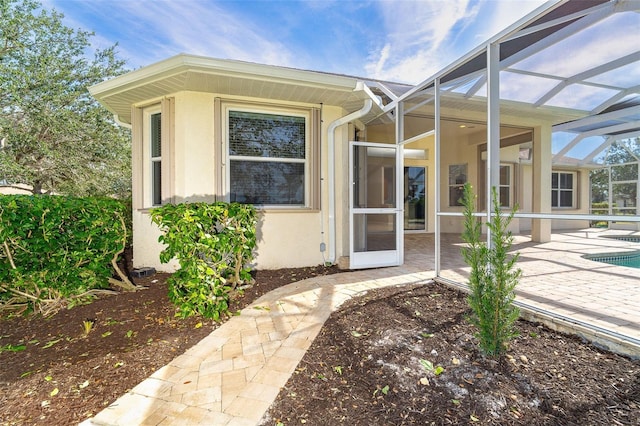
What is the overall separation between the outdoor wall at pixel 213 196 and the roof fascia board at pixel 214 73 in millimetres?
591

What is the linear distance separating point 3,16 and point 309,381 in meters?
11.2

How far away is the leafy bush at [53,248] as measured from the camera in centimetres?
321

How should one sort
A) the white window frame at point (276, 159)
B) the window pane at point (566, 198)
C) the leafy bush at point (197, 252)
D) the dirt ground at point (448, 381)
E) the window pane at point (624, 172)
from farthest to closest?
the window pane at point (566, 198)
the window pane at point (624, 172)
the white window frame at point (276, 159)
the leafy bush at point (197, 252)
the dirt ground at point (448, 381)

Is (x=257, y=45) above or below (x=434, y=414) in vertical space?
above

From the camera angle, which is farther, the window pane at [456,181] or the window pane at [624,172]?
the window pane at [456,181]

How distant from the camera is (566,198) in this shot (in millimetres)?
11758

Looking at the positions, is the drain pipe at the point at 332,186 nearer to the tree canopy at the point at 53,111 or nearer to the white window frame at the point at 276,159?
the white window frame at the point at 276,159

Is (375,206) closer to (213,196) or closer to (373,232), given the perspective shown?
(373,232)

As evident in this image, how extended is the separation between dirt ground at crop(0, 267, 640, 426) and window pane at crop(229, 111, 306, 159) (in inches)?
111

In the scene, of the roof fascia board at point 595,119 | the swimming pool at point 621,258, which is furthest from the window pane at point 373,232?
the roof fascia board at point 595,119

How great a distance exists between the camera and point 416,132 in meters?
7.72

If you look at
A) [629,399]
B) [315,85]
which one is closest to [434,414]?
[629,399]

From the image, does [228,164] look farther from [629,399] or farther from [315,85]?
[629,399]

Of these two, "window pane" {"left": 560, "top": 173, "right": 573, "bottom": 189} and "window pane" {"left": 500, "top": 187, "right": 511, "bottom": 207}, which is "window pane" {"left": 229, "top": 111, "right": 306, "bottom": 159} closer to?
"window pane" {"left": 500, "top": 187, "right": 511, "bottom": 207}
